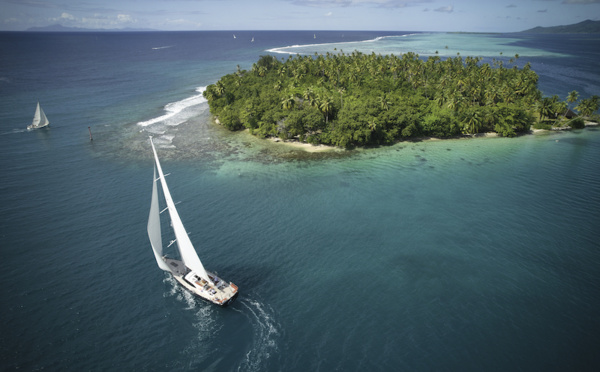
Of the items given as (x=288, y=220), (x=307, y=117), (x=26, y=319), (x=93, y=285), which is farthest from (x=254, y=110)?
(x=26, y=319)

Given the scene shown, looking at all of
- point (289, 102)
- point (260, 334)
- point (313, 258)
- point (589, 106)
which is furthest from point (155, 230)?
point (589, 106)

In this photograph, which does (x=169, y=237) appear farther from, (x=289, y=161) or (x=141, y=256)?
(x=289, y=161)

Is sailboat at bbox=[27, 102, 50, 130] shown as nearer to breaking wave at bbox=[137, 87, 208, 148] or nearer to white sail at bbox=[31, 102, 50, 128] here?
white sail at bbox=[31, 102, 50, 128]

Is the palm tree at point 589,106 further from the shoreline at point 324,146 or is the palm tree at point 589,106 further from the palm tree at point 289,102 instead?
the palm tree at point 289,102

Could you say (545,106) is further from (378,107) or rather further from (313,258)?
(313,258)

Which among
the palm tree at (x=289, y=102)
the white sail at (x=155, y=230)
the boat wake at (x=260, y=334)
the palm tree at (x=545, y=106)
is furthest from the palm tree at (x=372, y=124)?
the white sail at (x=155, y=230)
